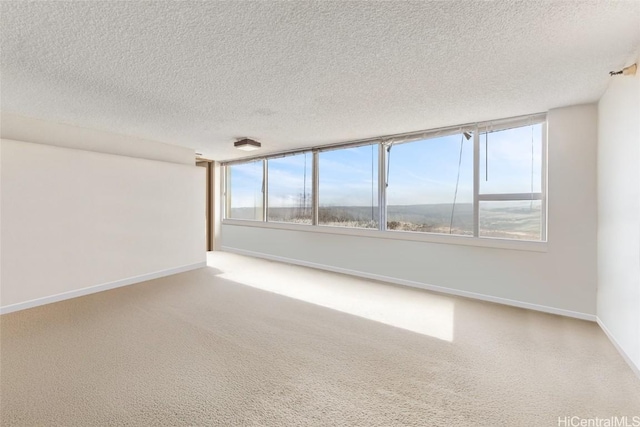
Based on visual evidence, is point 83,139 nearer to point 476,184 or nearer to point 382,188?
point 382,188

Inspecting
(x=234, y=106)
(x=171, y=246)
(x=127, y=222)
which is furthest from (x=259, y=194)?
(x=234, y=106)

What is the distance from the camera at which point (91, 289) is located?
3.67 m

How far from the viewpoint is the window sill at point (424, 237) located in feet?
10.5

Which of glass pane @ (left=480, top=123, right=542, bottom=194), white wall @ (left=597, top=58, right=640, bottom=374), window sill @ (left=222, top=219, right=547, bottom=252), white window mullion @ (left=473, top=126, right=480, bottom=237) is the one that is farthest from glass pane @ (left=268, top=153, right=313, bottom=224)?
white wall @ (left=597, top=58, right=640, bottom=374)

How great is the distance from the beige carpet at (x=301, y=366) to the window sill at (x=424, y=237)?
749 mm

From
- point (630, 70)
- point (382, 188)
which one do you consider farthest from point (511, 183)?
point (382, 188)

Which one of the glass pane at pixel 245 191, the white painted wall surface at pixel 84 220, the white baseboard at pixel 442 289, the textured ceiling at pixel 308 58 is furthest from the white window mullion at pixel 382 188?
the white painted wall surface at pixel 84 220

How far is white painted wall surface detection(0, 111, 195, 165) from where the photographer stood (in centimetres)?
323

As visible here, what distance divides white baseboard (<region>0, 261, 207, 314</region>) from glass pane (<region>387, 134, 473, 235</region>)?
151 inches

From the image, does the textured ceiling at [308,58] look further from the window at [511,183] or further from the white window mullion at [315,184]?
the white window mullion at [315,184]

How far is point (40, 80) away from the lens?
2.38 meters

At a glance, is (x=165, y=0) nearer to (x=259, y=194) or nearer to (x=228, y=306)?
(x=228, y=306)

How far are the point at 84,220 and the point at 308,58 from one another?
12.1 feet

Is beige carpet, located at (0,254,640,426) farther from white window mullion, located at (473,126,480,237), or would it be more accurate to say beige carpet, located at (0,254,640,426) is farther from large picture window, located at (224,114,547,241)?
large picture window, located at (224,114,547,241)
